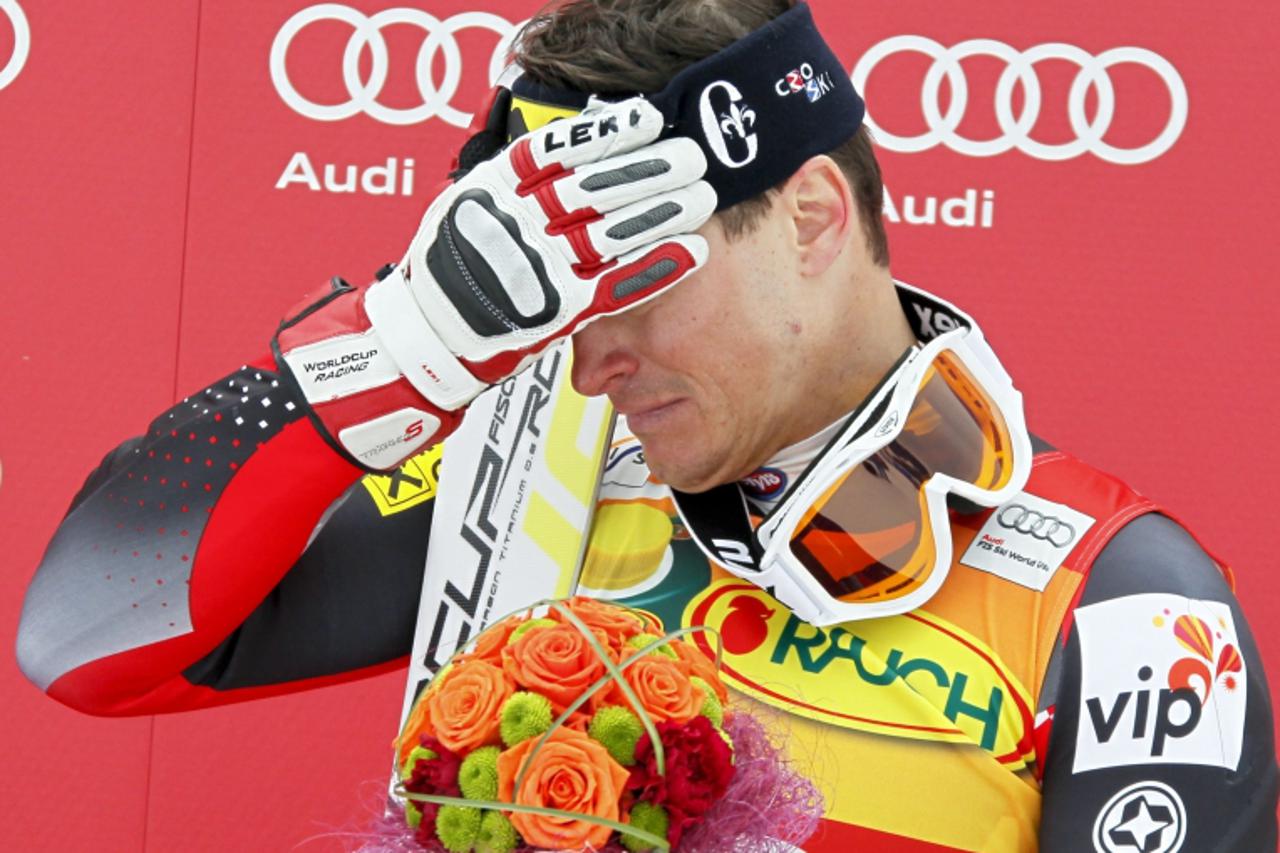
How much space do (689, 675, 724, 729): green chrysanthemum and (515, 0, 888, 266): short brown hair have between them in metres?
0.48

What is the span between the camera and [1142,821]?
1.23 meters

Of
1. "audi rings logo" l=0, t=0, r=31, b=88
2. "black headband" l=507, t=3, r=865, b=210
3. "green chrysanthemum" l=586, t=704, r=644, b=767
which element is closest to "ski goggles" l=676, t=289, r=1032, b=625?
"black headband" l=507, t=3, r=865, b=210

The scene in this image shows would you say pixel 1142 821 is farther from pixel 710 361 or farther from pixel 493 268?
pixel 493 268

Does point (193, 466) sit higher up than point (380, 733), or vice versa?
point (193, 466)


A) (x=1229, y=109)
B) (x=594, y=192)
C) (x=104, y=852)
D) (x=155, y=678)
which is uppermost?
(x=1229, y=109)

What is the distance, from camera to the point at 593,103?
1288 millimetres

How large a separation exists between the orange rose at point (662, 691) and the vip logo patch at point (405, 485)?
65 centimetres

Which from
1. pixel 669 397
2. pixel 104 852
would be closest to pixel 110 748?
pixel 104 852

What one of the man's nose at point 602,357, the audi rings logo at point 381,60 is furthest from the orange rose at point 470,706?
the audi rings logo at point 381,60

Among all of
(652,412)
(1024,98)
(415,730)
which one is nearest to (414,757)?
(415,730)

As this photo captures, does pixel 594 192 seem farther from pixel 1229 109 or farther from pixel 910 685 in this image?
pixel 1229 109

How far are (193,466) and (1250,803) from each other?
2.94 feet

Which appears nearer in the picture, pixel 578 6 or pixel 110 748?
pixel 578 6

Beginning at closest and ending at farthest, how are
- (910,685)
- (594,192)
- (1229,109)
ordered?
(594,192), (910,685), (1229,109)
